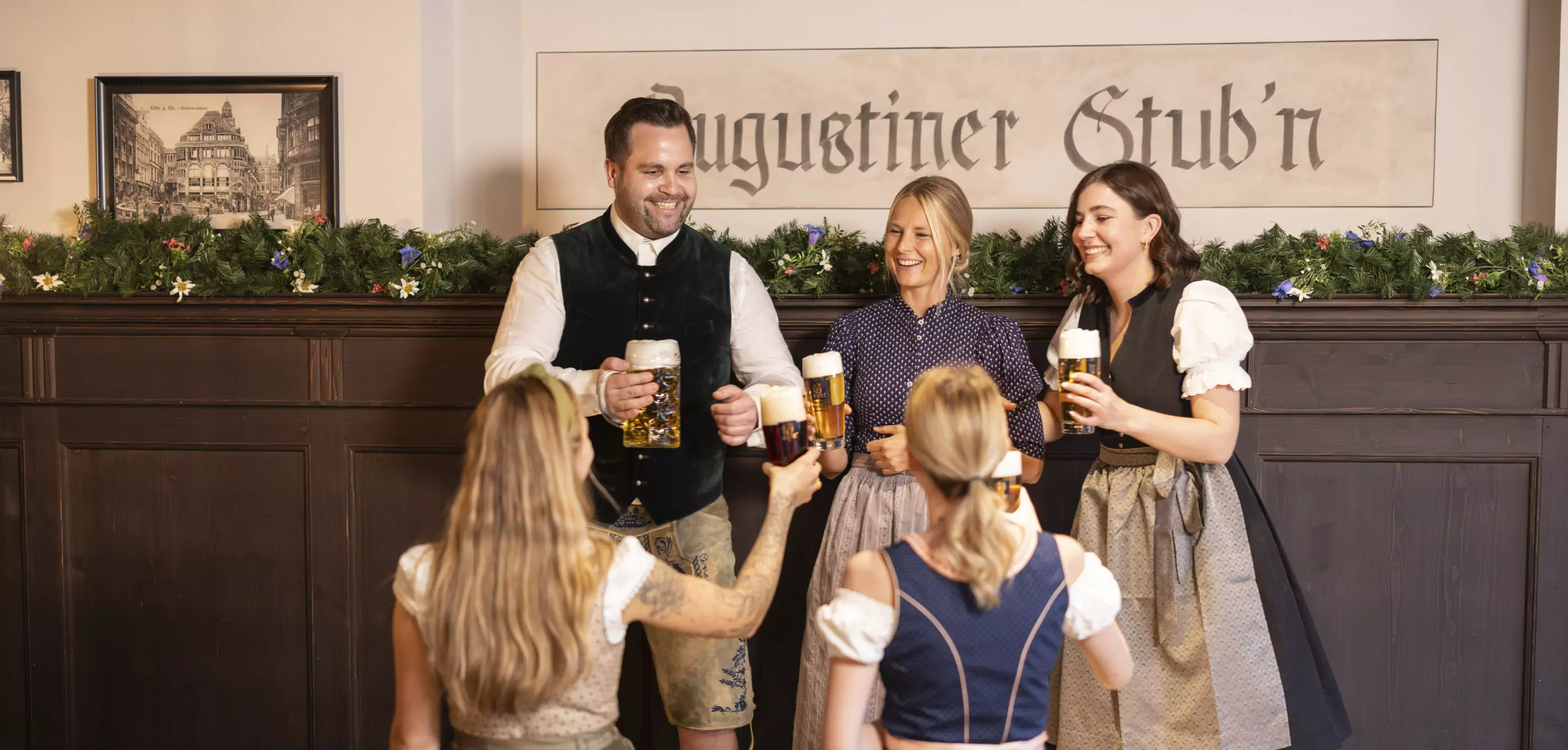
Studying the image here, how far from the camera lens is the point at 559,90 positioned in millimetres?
3543

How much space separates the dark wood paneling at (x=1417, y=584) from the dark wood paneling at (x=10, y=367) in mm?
3498

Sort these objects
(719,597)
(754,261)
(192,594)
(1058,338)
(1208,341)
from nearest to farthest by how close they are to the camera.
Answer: (719,597)
(1208,341)
(1058,338)
(754,261)
(192,594)

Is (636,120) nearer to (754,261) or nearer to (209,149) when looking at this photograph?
(754,261)

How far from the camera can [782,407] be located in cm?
192

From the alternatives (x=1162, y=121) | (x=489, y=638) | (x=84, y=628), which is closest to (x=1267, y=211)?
(x=1162, y=121)

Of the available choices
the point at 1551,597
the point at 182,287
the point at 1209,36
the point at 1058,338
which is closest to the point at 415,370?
the point at 182,287

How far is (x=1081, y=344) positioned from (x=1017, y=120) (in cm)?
147

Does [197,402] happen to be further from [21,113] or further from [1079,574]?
[1079,574]

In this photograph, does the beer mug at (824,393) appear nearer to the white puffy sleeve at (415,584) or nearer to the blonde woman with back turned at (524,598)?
the blonde woman with back turned at (524,598)

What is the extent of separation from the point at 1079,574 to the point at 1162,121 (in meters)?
2.18

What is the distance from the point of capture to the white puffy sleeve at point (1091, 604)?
1639mm

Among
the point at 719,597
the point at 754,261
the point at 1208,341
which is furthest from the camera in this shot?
the point at 754,261

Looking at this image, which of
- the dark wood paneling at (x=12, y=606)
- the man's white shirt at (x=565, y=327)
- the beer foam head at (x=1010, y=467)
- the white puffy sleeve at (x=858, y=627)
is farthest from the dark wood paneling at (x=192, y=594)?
the beer foam head at (x=1010, y=467)

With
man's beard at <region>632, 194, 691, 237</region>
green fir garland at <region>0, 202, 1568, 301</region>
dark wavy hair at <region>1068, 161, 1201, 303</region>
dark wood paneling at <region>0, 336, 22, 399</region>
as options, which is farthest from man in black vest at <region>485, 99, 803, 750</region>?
dark wood paneling at <region>0, 336, 22, 399</region>
